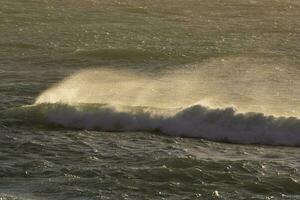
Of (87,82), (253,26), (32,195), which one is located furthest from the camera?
(253,26)

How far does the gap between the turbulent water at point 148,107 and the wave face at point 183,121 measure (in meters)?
0.02

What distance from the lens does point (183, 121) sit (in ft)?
59.2

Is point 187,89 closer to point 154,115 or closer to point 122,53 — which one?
point 154,115

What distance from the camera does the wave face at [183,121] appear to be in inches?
681

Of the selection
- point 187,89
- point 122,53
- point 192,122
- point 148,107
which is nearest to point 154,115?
point 148,107

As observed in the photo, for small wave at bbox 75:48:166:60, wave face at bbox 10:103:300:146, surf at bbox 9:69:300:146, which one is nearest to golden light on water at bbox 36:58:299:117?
surf at bbox 9:69:300:146

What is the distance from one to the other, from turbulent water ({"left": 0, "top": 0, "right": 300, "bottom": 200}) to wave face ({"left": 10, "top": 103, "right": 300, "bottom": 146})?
2 cm

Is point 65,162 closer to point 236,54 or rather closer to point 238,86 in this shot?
point 238,86

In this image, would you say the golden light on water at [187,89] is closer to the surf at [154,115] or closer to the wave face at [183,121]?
the surf at [154,115]

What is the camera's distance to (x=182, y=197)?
536 inches

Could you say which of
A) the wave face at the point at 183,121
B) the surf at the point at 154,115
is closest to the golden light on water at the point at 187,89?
the surf at the point at 154,115

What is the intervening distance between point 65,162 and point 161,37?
53.2ft

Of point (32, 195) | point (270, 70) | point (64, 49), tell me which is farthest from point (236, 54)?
point (32, 195)

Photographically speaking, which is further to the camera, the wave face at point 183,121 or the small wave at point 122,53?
the small wave at point 122,53
